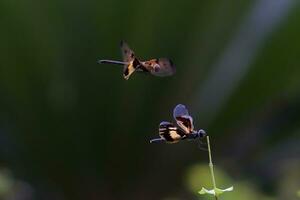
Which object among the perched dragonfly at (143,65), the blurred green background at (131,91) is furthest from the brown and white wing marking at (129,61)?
the blurred green background at (131,91)

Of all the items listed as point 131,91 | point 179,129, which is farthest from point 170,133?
point 131,91

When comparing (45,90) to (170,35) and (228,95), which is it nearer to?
(170,35)

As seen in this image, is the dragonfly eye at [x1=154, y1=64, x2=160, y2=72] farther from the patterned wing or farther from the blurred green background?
the blurred green background

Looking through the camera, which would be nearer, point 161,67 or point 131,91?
point 161,67

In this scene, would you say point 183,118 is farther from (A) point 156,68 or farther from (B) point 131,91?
(B) point 131,91

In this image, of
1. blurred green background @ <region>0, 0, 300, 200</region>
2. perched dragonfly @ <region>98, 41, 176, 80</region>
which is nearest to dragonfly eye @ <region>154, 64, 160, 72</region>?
perched dragonfly @ <region>98, 41, 176, 80</region>

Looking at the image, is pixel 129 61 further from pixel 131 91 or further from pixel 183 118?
pixel 131 91

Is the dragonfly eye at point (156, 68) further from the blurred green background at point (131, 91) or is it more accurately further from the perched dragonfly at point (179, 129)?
the blurred green background at point (131, 91)

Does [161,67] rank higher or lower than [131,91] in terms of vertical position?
higher
